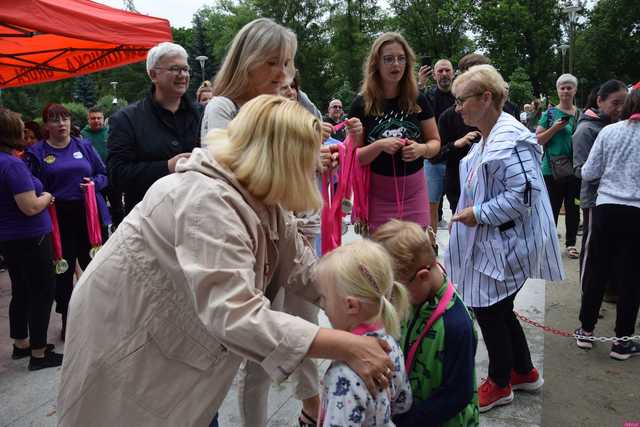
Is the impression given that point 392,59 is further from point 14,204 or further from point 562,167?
point 562,167

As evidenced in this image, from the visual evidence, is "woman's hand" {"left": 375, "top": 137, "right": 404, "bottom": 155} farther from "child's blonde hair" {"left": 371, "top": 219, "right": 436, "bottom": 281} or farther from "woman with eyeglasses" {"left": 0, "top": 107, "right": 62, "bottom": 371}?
"woman with eyeglasses" {"left": 0, "top": 107, "right": 62, "bottom": 371}

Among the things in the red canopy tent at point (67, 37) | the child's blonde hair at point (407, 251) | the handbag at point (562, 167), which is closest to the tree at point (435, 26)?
the handbag at point (562, 167)

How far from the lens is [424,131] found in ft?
11.5

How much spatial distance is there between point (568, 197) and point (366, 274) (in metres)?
5.52

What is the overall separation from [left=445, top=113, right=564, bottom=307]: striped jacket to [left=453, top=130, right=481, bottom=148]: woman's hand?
1.78 m

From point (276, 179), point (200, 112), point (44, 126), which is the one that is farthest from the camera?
point (44, 126)

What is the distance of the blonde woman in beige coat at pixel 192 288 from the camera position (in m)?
1.37

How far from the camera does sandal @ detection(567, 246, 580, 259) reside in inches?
247

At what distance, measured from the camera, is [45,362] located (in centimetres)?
370

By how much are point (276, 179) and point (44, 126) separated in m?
3.57

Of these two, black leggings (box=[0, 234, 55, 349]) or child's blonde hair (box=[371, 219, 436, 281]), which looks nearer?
child's blonde hair (box=[371, 219, 436, 281])

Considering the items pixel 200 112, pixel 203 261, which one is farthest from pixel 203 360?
pixel 200 112

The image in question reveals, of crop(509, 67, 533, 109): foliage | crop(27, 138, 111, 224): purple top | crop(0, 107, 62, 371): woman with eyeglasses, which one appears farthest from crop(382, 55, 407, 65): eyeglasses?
crop(509, 67, 533, 109): foliage

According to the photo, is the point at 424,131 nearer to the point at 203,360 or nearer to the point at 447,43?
the point at 203,360
